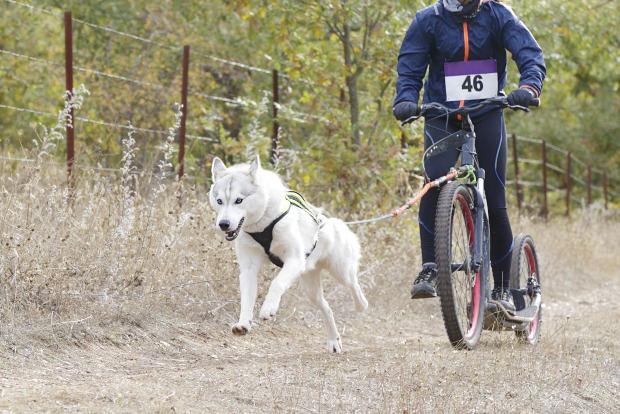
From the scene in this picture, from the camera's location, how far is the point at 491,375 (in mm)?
4777

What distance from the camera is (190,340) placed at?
605cm

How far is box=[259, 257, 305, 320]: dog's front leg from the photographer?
4977 millimetres

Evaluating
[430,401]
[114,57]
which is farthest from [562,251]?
[430,401]

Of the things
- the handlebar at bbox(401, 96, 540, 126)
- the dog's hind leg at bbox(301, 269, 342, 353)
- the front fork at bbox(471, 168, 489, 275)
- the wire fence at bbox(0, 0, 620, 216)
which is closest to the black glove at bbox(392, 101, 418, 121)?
the handlebar at bbox(401, 96, 540, 126)

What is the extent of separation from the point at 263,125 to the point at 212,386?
24.0 feet

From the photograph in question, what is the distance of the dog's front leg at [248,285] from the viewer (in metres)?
5.03

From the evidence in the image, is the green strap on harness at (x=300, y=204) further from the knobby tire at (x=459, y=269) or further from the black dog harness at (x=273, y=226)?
the knobby tire at (x=459, y=269)

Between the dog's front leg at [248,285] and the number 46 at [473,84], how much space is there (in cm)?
148

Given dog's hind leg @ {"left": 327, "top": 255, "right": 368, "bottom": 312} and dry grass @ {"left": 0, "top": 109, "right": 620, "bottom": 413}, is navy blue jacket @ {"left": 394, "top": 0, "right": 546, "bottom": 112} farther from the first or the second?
dry grass @ {"left": 0, "top": 109, "right": 620, "bottom": 413}

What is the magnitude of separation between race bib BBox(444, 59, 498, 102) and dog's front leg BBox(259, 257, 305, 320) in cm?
124

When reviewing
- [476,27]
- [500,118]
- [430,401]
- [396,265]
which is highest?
[476,27]

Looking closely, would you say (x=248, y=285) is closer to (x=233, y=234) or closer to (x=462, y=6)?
(x=233, y=234)

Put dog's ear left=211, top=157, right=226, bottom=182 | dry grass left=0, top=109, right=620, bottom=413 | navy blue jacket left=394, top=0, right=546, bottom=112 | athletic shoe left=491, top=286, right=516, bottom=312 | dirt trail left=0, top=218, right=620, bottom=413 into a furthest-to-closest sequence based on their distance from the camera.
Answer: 1. athletic shoe left=491, top=286, right=516, bottom=312
2. dog's ear left=211, top=157, right=226, bottom=182
3. navy blue jacket left=394, top=0, right=546, bottom=112
4. dry grass left=0, top=109, right=620, bottom=413
5. dirt trail left=0, top=218, right=620, bottom=413

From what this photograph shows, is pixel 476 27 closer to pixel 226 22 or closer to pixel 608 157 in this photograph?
pixel 226 22
